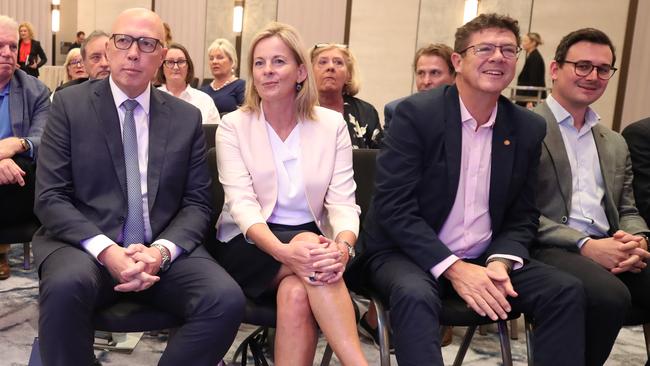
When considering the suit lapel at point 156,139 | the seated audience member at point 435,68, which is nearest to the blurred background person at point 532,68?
the seated audience member at point 435,68

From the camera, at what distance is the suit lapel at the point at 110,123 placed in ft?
7.45

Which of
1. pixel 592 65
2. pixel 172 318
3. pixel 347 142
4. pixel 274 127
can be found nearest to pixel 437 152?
pixel 347 142

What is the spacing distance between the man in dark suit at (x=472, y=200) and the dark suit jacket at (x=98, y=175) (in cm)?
72

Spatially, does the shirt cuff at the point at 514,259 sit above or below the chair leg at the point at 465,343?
above

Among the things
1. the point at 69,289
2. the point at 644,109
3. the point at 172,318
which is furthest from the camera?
the point at 644,109

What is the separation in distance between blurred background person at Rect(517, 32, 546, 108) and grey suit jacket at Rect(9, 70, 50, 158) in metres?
6.66

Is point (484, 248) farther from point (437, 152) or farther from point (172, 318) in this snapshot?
point (172, 318)

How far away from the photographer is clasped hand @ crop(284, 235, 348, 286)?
2.15m

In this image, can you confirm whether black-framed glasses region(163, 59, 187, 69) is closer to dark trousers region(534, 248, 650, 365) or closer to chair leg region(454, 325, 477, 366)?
chair leg region(454, 325, 477, 366)

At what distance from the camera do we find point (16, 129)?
3061 millimetres

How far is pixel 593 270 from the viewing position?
2361 mm

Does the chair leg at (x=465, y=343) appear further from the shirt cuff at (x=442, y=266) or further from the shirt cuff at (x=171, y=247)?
the shirt cuff at (x=171, y=247)

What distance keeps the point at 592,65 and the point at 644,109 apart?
7.19 metres

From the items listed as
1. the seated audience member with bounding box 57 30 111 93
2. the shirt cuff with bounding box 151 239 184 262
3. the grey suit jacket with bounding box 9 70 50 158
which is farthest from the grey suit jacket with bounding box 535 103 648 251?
the seated audience member with bounding box 57 30 111 93
